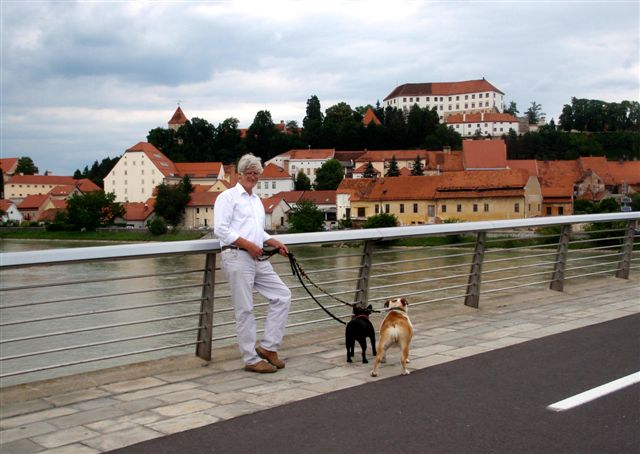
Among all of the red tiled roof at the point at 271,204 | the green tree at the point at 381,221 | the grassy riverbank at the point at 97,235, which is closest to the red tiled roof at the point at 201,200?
the red tiled roof at the point at 271,204

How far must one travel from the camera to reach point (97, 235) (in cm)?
7894

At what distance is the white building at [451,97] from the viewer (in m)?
172

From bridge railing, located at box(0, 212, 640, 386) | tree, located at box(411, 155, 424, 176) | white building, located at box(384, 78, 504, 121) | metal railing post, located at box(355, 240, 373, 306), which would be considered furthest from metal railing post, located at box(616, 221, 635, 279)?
white building, located at box(384, 78, 504, 121)

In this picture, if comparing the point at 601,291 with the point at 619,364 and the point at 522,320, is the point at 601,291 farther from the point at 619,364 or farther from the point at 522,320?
the point at 619,364

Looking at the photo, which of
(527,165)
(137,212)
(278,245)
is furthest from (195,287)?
(527,165)

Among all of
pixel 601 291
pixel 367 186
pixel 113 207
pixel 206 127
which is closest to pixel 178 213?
pixel 113 207

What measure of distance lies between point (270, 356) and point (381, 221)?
241 feet

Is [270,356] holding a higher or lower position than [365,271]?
lower

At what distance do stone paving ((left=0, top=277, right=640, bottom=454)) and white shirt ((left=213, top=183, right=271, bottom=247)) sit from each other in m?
1.02

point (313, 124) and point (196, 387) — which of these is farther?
point (313, 124)

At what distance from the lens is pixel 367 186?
9219cm

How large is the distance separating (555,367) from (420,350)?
A: 1.16 m

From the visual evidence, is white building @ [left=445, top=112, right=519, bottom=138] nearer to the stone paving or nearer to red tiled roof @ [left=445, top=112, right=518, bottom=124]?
red tiled roof @ [left=445, top=112, right=518, bottom=124]

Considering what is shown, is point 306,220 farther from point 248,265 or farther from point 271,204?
point 248,265
